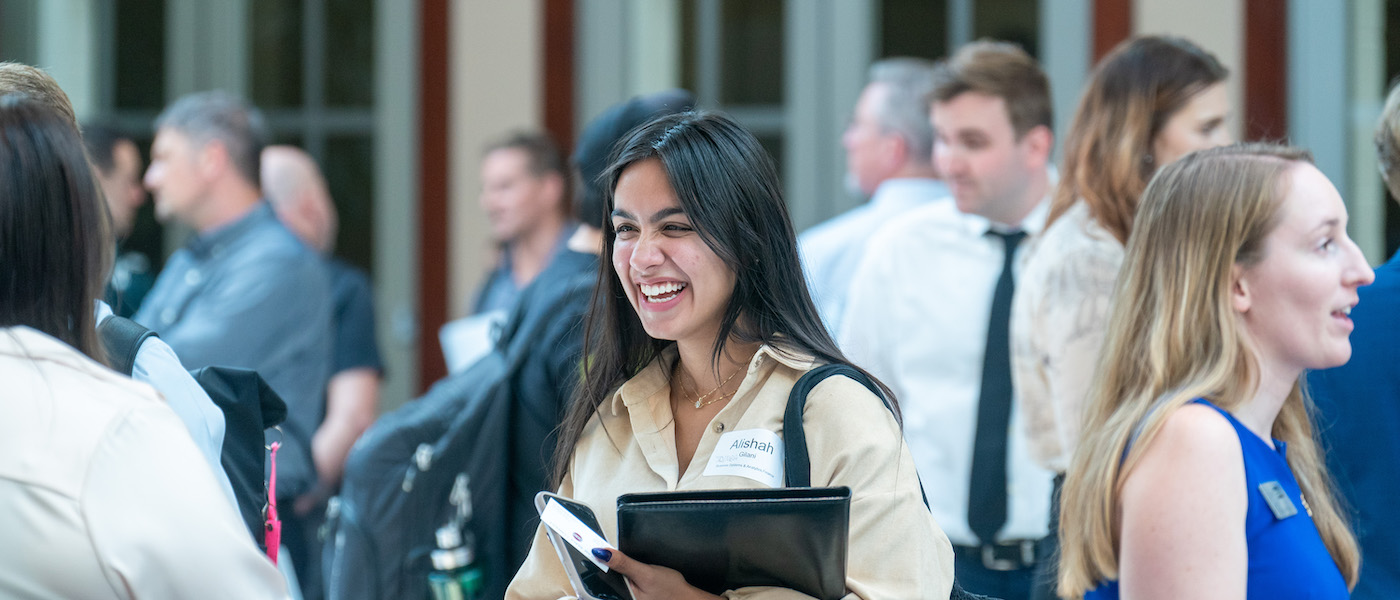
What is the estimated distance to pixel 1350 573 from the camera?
1.78m

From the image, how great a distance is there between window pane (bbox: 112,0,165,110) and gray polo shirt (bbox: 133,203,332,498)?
261 centimetres

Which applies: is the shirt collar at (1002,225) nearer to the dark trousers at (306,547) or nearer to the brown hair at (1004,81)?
the brown hair at (1004,81)

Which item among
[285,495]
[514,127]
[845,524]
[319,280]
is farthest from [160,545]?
[514,127]

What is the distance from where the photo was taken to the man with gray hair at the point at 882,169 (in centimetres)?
361

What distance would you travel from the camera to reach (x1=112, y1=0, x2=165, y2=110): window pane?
586cm

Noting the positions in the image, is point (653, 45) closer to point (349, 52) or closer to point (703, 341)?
point (349, 52)

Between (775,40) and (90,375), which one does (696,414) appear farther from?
(775,40)

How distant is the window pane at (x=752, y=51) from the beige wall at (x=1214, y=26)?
1.44 metres

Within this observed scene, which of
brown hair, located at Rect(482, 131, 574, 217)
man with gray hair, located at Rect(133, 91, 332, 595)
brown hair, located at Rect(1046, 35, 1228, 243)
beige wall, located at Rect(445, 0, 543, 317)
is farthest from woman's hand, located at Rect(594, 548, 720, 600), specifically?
beige wall, located at Rect(445, 0, 543, 317)

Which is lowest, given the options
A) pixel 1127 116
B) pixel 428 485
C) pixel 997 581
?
pixel 997 581

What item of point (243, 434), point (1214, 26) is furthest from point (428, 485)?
point (1214, 26)

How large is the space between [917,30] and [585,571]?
4.08 meters

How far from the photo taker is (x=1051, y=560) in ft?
7.52

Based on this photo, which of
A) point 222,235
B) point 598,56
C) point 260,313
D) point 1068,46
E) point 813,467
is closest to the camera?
point 813,467
